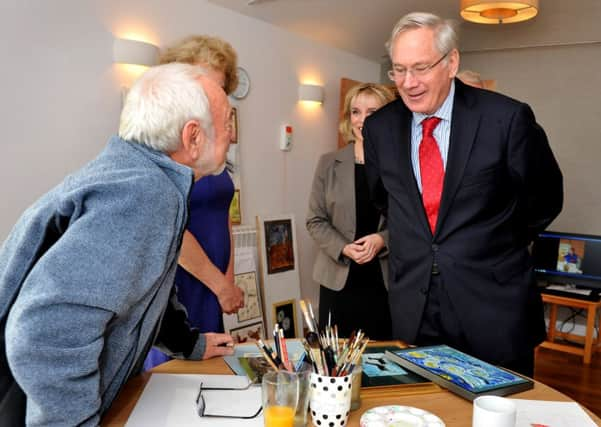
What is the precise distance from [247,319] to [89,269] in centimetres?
300

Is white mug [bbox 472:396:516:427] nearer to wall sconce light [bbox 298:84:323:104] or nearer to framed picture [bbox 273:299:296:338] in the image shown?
framed picture [bbox 273:299:296:338]

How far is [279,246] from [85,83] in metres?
1.90

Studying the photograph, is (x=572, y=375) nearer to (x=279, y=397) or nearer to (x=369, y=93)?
(x=369, y=93)

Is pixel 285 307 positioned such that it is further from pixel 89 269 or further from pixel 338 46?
pixel 89 269

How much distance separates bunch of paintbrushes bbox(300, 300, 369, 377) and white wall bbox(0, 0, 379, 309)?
6.51ft

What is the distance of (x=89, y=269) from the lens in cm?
88

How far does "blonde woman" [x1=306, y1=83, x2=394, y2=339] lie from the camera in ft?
7.79

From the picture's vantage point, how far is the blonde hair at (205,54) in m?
1.87

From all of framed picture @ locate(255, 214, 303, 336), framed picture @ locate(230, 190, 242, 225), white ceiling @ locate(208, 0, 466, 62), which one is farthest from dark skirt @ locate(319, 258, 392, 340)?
white ceiling @ locate(208, 0, 466, 62)

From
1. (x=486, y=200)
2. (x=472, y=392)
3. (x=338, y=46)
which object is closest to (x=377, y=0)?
(x=338, y=46)

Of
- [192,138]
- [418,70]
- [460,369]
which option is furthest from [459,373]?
[418,70]

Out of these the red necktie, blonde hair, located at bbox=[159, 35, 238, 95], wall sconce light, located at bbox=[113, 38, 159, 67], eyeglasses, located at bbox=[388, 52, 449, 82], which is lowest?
the red necktie

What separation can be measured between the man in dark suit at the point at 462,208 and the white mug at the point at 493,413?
2.13 feet

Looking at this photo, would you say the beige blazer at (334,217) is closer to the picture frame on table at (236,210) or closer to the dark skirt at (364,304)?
the dark skirt at (364,304)
